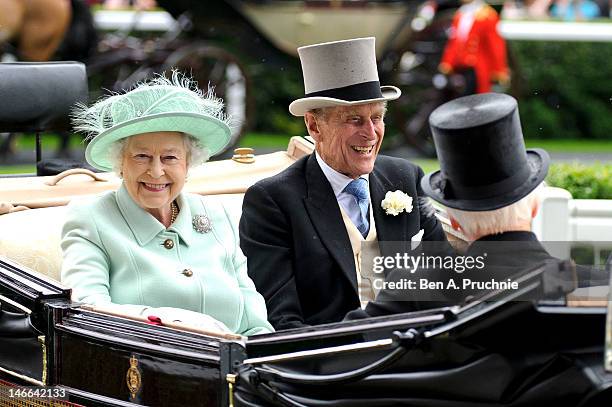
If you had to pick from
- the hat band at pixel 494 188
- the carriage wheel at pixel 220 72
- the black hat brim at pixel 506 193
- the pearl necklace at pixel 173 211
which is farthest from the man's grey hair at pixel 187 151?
the carriage wheel at pixel 220 72

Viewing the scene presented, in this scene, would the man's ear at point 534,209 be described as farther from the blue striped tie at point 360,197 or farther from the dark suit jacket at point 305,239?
the blue striped tie at point 360,197

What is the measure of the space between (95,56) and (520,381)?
328 inches

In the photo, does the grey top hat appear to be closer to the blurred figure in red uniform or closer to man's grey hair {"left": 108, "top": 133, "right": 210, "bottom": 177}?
man's grey hair {"left": 108, "top": 133, "right": 210, "bottom": 177}

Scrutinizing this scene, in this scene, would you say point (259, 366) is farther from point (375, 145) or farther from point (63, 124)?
point (63, 124)

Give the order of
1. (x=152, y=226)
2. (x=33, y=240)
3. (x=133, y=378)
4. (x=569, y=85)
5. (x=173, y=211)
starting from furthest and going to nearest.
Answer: (x=569, y=85), (x=33, y=240), (x=173, y=211), (x=152, y=226), (x=133, y=378)

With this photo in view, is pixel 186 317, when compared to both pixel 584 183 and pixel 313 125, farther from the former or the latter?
pixel 584 183

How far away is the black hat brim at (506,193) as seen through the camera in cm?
234

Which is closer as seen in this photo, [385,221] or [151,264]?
[151,264]

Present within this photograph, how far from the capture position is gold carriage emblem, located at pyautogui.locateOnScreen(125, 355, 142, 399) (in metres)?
2.68

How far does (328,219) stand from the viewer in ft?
10.7

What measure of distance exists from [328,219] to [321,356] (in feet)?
2.98

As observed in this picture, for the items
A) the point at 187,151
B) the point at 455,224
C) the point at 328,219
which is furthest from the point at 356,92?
the point at 455,224

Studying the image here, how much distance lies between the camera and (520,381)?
221 cm

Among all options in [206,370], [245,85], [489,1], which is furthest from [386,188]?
[489,1]
